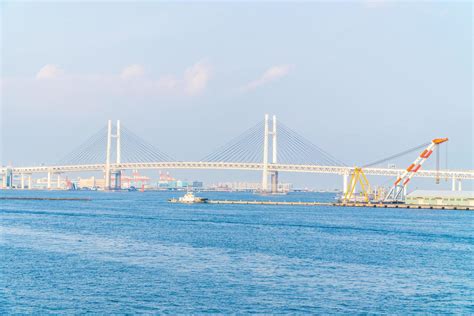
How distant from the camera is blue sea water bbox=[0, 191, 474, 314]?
15.7 metres

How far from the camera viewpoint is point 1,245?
25.5 metres

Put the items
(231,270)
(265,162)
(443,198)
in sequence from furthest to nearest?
1. (265,162)
2. (443,198)
3. (231,270)

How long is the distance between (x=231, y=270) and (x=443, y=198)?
40.4 metres

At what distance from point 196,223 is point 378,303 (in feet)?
74.5

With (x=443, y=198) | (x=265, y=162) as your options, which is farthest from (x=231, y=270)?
(x=265, y=162)

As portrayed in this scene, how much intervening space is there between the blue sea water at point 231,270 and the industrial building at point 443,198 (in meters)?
21.9

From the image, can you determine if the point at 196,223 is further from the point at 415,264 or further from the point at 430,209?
the point at 430,209

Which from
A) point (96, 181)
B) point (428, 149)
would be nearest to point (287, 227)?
point (428, 149)

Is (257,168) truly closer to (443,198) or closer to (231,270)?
(443,198)

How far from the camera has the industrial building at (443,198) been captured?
182 ft

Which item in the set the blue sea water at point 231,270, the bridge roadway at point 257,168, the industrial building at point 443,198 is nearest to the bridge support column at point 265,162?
the bridge roadway at point 257,168

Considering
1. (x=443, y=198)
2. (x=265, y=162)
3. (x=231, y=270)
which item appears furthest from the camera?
(x=265, y=162)

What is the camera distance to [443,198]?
56.9 metres

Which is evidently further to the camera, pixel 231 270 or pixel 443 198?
pixel 443 198
